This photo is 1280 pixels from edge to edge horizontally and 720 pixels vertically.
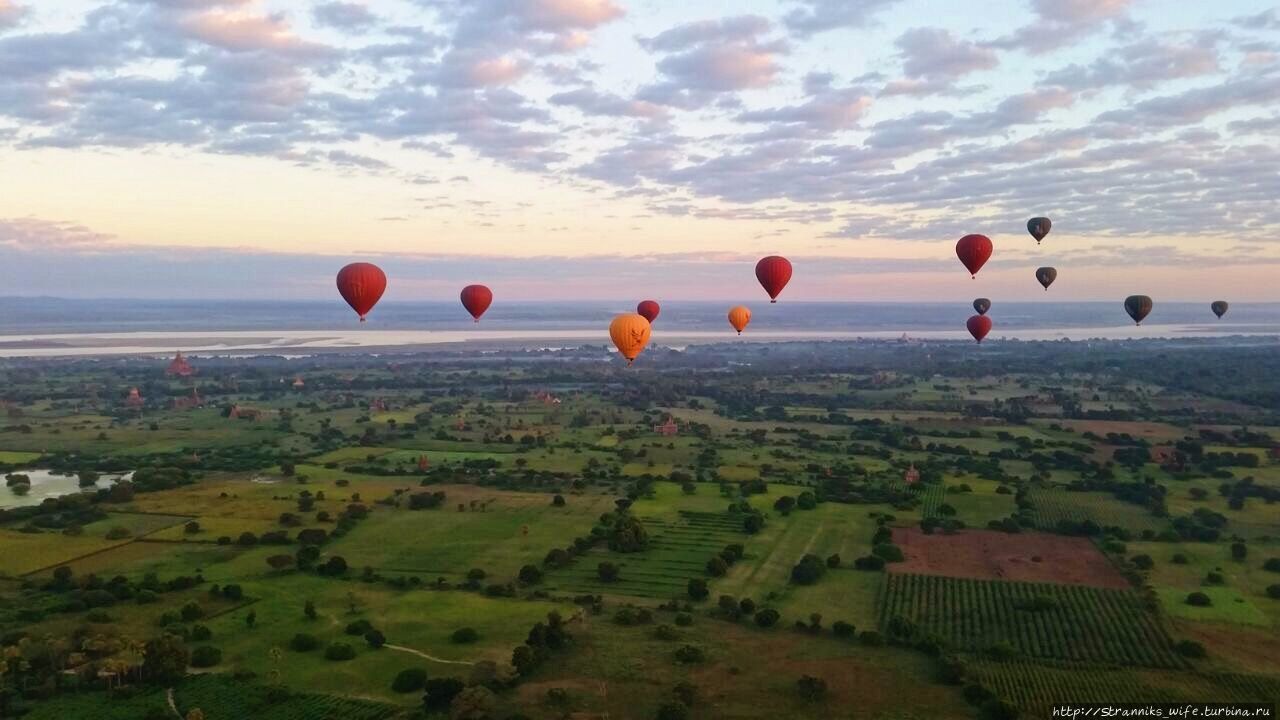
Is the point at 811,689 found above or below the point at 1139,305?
below

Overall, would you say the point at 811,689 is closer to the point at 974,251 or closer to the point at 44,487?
the point at 974,251

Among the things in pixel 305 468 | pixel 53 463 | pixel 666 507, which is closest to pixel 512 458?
pixel 305 468

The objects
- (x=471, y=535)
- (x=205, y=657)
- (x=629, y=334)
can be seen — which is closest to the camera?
(x=205, y=657)

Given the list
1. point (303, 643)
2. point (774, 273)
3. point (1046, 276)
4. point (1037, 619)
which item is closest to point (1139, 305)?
point (1046, 276)

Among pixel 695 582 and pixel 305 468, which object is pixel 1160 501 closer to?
pixel 695 582

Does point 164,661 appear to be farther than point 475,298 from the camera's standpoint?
No

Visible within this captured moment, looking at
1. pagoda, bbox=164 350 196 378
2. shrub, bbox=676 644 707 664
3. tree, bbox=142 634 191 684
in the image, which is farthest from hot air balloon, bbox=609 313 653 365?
pagoda, bbox=164 350 196 378
